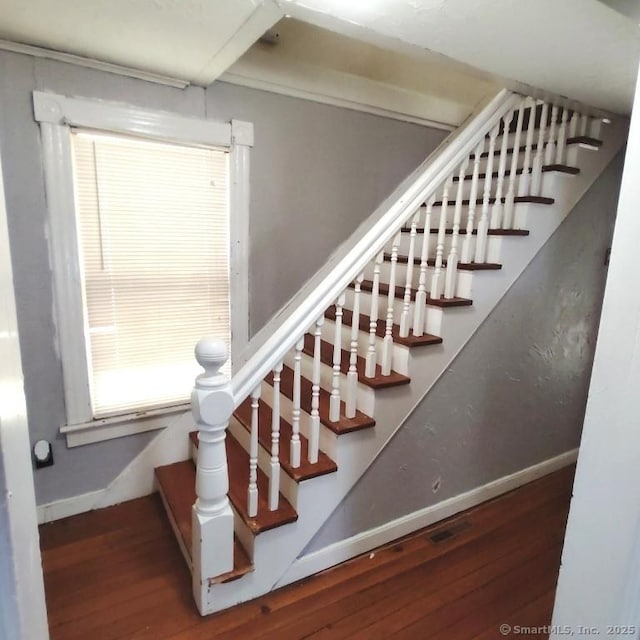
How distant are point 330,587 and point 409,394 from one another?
867 mm

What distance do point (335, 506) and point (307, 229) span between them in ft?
5.03

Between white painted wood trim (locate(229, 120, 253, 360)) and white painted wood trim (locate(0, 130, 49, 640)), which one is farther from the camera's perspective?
white painted wood trim (locate(229, 120, 253, 360))

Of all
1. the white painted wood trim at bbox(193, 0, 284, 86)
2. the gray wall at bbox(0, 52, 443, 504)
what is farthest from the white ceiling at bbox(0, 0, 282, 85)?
the gray wall at bbox(0, 52, 443, 504)

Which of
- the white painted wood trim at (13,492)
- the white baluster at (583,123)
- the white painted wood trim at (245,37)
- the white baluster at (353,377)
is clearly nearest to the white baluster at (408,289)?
the white baluster at (353,377)

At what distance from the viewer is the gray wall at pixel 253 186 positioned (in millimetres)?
1713

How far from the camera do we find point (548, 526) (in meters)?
2.05

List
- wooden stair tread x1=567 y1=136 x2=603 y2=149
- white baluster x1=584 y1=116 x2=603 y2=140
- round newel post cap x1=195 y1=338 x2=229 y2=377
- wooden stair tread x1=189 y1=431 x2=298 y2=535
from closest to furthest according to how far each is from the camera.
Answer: round newel post cap x1=195 y1=338 x2=229 y2=377
wooden stair tread x1=189 y1=431 x2=298 y2=535
wooden stair tread x1=567 y1=136 x2=603 y2=149
white baluster x1=584 y1=116 x2=603 y2=140

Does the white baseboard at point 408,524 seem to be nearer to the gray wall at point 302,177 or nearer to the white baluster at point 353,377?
the white baluster at point 353,377

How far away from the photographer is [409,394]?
180cm

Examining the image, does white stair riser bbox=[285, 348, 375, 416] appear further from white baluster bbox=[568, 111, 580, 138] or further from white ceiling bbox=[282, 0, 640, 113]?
white baluster bbox=[568, 111, 580, 138]

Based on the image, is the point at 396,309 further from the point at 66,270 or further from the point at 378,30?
the point at 66,270

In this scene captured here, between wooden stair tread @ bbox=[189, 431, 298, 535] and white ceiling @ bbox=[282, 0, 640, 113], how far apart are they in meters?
1.80

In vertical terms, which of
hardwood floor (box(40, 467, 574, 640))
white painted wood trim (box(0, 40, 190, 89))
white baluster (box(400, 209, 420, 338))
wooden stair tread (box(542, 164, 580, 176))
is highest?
white painted wood trim (box(0, 40, 190, 89))

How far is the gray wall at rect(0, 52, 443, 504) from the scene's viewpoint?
1713 millimetres
